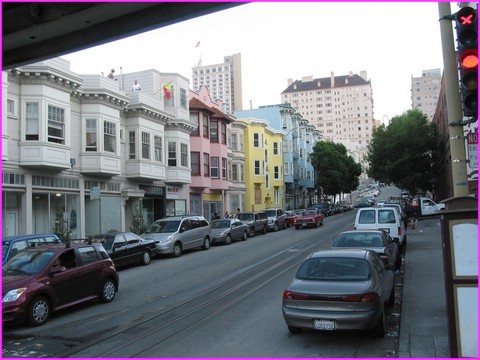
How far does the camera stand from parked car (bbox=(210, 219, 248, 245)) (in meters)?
26.7

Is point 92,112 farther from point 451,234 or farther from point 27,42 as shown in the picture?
point 451,234

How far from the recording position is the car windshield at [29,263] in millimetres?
10047

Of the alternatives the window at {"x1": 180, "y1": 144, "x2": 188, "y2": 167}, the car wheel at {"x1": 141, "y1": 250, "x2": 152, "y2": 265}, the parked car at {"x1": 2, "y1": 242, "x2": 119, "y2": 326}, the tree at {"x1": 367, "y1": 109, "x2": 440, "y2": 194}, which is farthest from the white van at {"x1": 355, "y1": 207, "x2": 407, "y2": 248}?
the tree at {"x1": 367, "y1": 109, "x2": 440, "y2": 194}

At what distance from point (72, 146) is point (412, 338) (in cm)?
2066

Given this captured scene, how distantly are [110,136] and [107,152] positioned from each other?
1.23m

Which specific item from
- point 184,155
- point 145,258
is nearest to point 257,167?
point 184,155

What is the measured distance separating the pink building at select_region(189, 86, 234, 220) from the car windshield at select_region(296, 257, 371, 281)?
2878cm

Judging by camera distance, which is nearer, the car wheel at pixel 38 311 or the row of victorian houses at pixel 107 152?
the car wheel at pixel 38 311

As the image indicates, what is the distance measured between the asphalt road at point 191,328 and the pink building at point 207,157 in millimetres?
23036

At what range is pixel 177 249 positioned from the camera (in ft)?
70.8

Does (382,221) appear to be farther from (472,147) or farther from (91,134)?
(91,134)

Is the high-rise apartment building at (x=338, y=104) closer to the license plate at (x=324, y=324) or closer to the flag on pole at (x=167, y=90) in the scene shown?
the flag on pole at (x=167, y=90)

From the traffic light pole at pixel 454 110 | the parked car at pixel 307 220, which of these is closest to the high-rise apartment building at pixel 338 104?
the parked car at pixel 307 220

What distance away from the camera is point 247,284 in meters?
13.3
